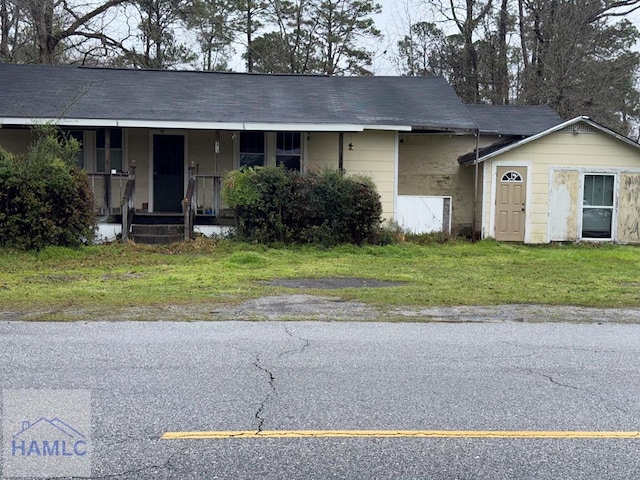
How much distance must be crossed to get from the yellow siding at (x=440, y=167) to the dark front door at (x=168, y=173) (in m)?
6.62

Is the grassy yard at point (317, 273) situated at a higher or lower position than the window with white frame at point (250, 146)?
lower

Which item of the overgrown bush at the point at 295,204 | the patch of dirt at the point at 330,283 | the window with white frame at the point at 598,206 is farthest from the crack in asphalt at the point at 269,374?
the window with white frame at the point at 598,206

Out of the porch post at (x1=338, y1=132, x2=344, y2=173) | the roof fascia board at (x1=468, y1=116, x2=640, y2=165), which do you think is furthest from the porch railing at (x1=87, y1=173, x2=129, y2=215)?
the roof fascia board at (x1=468, y1=116, x2=640, y2=165)

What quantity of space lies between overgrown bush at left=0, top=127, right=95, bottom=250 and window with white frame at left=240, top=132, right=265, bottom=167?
5.50 m

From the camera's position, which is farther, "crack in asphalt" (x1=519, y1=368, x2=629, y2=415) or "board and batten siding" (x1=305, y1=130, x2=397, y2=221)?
"board and batten siding" (x1=305, y1=130, x2=397, y2=221)

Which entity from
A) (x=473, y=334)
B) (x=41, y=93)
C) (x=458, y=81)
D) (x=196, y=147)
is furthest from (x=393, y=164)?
(x=458, y=81)

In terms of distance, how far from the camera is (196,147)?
19.7m

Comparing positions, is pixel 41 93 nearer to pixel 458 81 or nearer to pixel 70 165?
pixel 70 165

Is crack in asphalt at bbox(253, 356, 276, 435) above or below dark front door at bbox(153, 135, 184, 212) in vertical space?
below

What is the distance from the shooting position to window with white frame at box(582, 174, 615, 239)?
18.9 m

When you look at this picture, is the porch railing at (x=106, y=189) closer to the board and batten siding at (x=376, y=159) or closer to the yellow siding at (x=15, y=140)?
the yellow siding at (x=15, y=140)

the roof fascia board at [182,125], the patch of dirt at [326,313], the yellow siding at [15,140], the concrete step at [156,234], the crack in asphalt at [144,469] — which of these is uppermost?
the roof fascia board at [182,125]

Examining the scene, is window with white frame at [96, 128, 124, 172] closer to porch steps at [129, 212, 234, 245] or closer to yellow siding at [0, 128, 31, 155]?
yellow siding at [0, 128, 31, 155]

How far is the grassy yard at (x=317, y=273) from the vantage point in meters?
10.4
